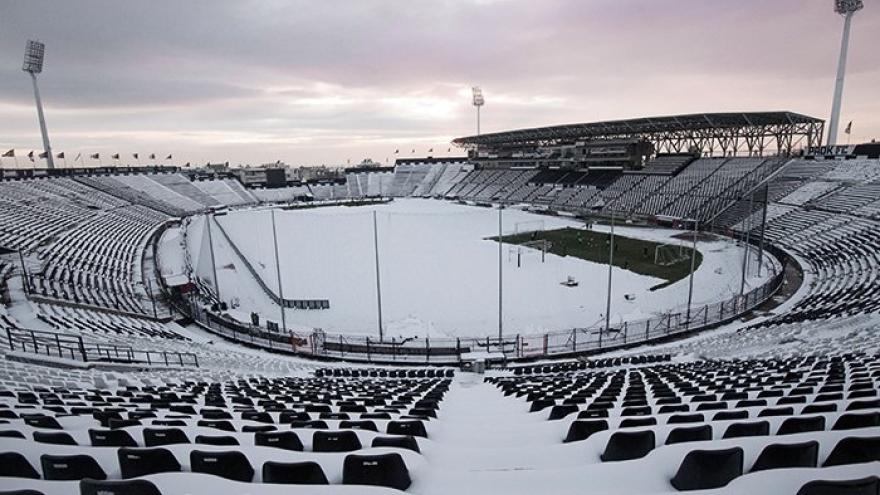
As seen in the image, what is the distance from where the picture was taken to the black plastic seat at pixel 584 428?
5340 mm

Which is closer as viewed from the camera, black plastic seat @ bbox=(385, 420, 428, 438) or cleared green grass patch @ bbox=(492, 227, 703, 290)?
black plastic seat @ bbox=(385, 420, 428, 438)

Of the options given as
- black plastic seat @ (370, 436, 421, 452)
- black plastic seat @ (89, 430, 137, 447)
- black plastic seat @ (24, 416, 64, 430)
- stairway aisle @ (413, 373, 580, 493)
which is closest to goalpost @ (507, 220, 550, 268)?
stairway aisle @ (413, 373, 580, 493)

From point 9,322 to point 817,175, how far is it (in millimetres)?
68277

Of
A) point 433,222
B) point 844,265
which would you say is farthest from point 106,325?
point 433,222

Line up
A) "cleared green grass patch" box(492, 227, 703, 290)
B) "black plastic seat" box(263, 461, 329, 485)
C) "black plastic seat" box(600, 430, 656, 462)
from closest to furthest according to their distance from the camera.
Answer: "black plastic seat" box(263, 461, 329, 485), "black plastic seat" box(600, 430, 656, 462), "cleared green grass patch" box(492, 227, 703, 290)

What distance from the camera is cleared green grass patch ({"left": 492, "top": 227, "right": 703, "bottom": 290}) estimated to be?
35094mm

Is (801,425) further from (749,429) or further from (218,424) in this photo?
(218,424)

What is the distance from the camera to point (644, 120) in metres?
64.3

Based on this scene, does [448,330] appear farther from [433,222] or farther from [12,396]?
[433,222]

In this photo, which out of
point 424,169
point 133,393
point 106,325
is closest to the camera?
point 133,393

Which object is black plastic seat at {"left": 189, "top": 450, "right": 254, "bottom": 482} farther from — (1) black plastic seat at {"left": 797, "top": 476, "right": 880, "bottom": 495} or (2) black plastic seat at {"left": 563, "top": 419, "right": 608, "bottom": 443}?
(1) black plastic seat at {"left": 797, "top": 476, "right": 880, "bottom": 495}

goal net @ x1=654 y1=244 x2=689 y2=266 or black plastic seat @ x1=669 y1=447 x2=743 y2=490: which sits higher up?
black plastic seat @ x1=669 y1=447 x2=743 y2=490

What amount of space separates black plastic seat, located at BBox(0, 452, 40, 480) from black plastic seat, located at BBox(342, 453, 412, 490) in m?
2.54

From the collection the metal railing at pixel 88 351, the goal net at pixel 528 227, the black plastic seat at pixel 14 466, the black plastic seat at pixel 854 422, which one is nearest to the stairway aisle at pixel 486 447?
the black plastic seat at pixel 854 422
